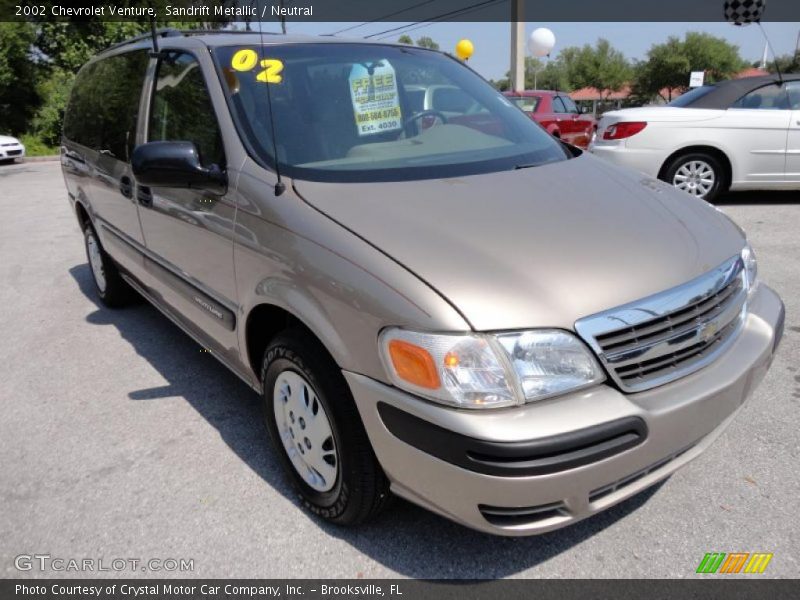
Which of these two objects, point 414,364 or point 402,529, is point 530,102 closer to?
point 402,529

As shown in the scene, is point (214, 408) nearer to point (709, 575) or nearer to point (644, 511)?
point (644, 511)

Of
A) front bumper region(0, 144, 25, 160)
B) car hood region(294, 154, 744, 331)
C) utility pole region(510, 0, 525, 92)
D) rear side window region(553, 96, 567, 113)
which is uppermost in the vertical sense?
utility pole region(510, 0, 525, 92)

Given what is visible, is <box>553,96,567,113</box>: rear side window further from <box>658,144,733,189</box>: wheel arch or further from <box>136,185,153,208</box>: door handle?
<box>136,185,153,208</box>: door handle

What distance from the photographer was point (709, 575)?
2.06 meters

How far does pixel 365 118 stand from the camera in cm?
278

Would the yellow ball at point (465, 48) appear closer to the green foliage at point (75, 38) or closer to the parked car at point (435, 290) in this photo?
the green foliage at point (75, 38)

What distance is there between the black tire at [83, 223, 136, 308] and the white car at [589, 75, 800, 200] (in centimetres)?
553

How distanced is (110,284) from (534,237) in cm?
373

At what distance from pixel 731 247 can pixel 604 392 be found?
902 mm

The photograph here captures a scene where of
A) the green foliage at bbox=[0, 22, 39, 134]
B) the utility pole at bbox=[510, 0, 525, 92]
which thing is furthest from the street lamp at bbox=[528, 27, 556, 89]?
the green foliage at bbox=[0, 22, 39, 134]

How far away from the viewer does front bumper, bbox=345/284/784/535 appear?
1692 millimetres

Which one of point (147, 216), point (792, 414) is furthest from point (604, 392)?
point (147, 216)

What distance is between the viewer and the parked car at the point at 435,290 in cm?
173

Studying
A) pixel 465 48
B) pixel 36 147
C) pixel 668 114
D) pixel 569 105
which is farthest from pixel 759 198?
pixel 36 147
